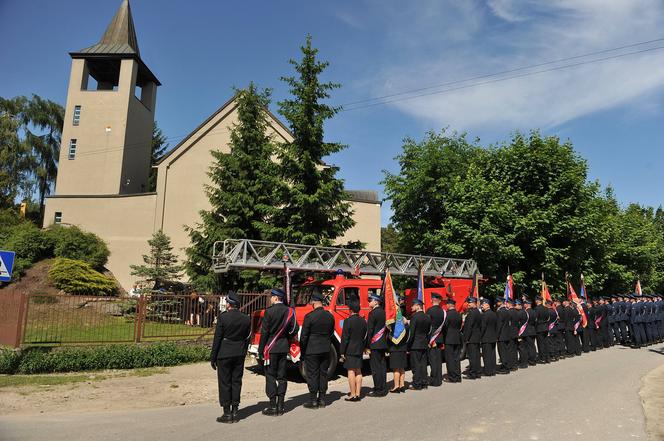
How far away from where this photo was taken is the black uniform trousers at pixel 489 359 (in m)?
11.0

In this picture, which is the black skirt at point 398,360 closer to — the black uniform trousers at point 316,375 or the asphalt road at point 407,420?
the asphalt road at point 407,420

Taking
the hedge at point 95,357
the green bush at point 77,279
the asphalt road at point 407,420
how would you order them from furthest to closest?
the green bush at point 77,279 → the hedge at point 95,357 → the asphalt road at point 407,420

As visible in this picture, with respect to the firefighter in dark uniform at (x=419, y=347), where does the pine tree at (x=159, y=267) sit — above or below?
above

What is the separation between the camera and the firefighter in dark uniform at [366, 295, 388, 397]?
28.4 feet

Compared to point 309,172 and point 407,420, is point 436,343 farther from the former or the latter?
point 309,172

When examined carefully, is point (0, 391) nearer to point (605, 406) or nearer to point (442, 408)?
point (442, 408)

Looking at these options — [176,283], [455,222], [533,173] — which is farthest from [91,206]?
[533,173]

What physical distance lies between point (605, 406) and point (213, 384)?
738 centimetres

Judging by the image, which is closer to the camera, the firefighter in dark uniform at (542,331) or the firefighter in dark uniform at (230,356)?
the firefighter in dark uniform at (230,356)

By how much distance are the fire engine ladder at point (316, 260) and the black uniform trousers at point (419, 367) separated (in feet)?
13.0

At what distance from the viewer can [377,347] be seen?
8695 mm

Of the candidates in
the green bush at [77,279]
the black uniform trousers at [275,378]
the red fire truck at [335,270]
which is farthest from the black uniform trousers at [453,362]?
the green bush at [77,279]

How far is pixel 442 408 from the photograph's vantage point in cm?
758

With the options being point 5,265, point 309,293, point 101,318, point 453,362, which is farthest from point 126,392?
point 453,362
